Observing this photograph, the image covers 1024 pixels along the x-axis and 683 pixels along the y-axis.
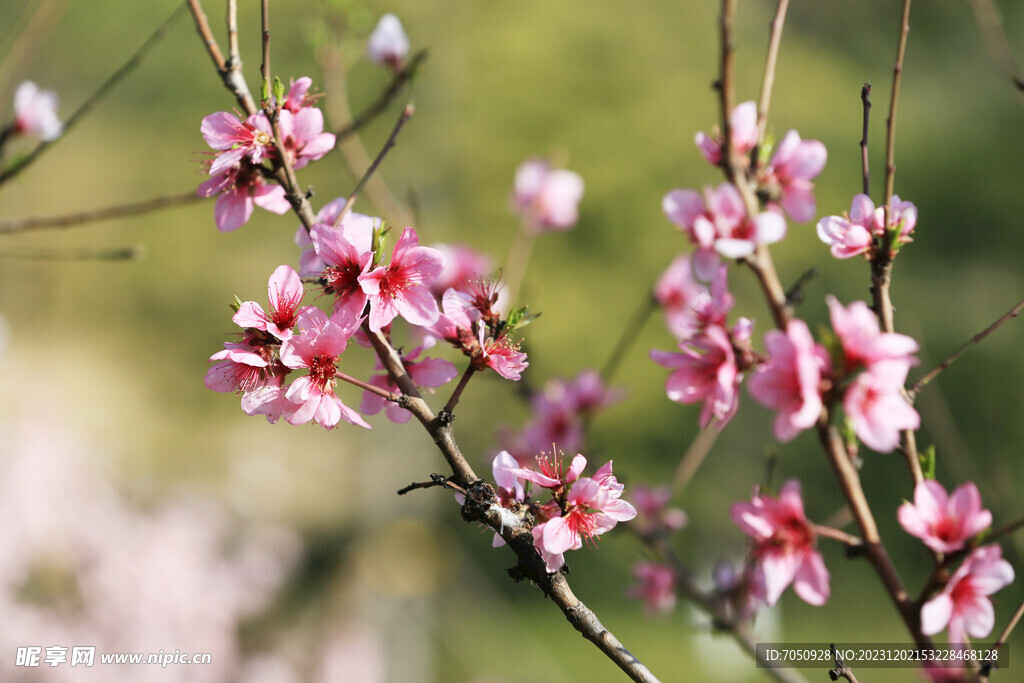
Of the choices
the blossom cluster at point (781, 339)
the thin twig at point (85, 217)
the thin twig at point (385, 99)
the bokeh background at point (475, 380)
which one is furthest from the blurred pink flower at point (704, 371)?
the thin twig at point (85, 217)

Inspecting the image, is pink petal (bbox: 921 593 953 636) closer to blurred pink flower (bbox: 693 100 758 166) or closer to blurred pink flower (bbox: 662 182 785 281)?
blurred pink flower (bbox: 662 182 785 281)

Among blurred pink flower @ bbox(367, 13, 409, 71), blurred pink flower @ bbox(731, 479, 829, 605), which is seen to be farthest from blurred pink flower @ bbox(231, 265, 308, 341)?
blurred pink flower @ bbox(367, 13, 409, 71)

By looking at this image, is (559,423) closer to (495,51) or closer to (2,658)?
(2,658)

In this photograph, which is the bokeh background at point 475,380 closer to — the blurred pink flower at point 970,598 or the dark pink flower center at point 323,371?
the blurred pink flower at point 970,598

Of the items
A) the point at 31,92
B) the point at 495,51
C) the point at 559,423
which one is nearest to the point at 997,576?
the point at 559,423

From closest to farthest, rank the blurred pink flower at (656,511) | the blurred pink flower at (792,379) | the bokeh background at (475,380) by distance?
the blurred pink flower at (792,379), the blurred pink flower at (656,511), the bokeh background at (475,380)

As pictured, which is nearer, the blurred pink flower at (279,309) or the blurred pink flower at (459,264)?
the blurred pink flower at (279,309)

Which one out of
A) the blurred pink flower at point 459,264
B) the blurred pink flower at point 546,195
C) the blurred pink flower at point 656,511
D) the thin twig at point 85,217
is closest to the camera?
the thin twig at point 85,217
